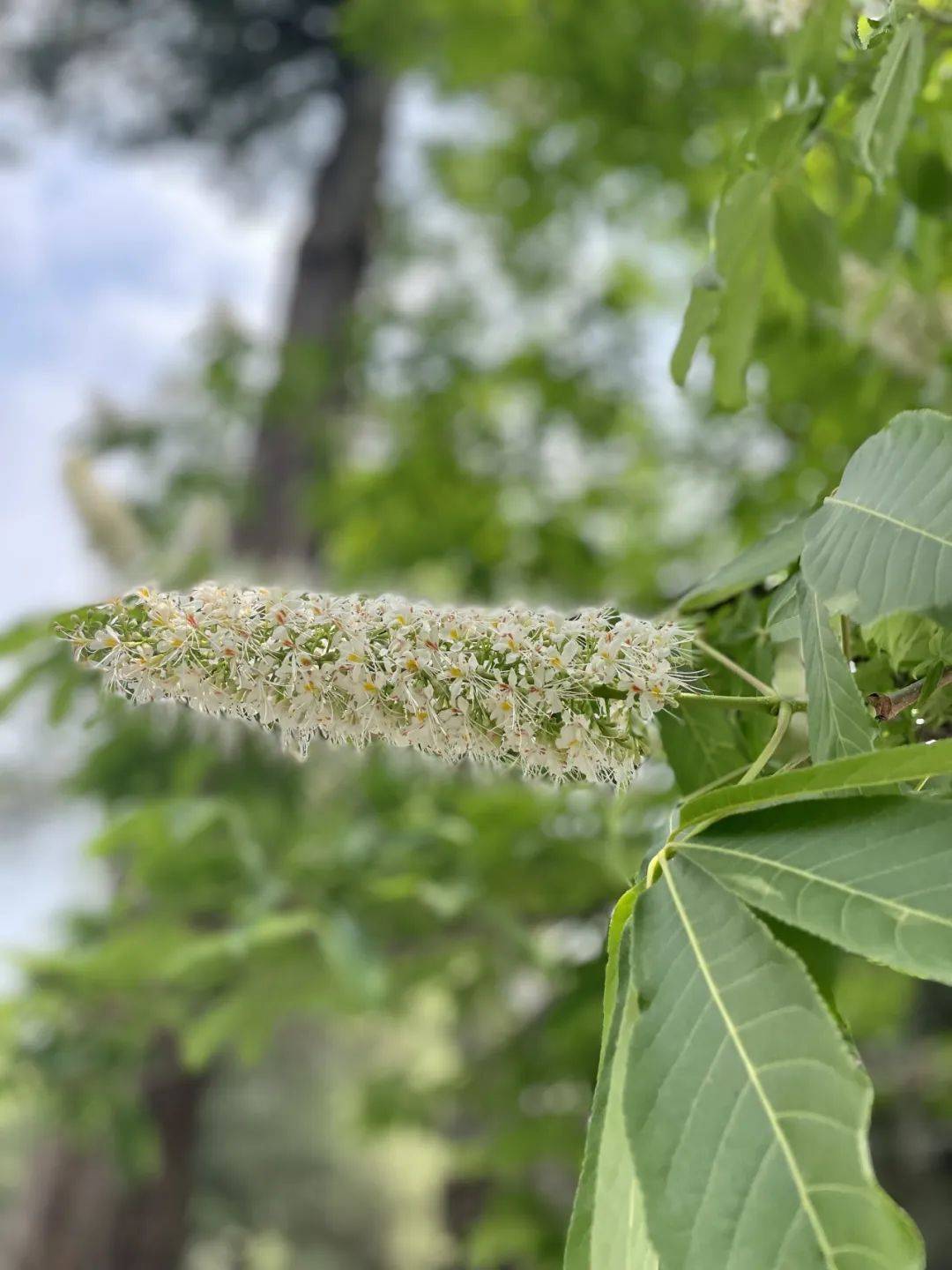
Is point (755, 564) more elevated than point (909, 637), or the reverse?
point (755, 564)

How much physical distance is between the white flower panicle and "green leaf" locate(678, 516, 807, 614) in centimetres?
9

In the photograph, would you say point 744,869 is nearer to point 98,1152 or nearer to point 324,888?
point 324,888

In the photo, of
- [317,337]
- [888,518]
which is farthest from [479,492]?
[888,518]

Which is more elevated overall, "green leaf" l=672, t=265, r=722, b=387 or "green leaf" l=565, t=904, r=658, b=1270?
"green leaf" l=672, t=265, r=722, b=387

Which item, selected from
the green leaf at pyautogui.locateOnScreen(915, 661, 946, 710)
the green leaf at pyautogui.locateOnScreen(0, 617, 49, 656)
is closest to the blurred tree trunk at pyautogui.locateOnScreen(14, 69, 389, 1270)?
the green leaf at pyautogui.locateOnScreen(0, 617, 49, 656)

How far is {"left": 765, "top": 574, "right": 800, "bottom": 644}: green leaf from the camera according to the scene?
0.68m

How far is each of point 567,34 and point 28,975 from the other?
269cm

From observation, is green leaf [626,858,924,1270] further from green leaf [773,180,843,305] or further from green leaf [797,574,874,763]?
green leaf [773,180,843,305]

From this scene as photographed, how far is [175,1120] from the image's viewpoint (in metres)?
3.54

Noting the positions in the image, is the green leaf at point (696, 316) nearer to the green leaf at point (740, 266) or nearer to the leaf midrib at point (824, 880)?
the green leaf at point (740, 266)

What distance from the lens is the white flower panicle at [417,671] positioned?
0.67m

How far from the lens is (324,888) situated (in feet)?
6.53

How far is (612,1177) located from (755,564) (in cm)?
41

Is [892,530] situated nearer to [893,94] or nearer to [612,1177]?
[612,1177]
